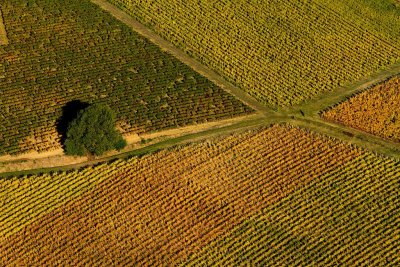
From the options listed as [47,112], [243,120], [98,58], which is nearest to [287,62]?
[243,120]

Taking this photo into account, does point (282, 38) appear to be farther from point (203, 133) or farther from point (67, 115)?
point (67, 115)

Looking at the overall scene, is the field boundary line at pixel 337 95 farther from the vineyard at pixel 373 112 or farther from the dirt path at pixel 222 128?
the vineyard at pixel 373 112

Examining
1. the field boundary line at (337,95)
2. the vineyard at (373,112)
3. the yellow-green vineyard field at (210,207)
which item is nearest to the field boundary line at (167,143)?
the yellow-green vineyard field at (210,207)

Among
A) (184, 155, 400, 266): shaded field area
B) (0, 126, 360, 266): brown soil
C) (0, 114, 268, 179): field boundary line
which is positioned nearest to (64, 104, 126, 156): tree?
(0, 114, 268, 179): field boundary line

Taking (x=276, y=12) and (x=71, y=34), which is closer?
(x=71, y=34)

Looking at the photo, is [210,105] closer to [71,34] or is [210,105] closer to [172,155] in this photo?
[172,155]

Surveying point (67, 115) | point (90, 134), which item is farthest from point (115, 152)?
point (67, 115)
